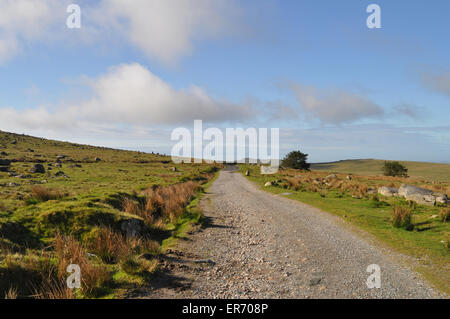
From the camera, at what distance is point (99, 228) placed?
9.05 meters

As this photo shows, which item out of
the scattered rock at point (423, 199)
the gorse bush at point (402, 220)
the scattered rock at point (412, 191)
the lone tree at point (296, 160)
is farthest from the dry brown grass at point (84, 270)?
the lone tree at point (296, 160)

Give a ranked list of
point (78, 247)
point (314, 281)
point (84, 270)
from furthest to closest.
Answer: point (78, 247)
point (314, 281)
point (84, 270)

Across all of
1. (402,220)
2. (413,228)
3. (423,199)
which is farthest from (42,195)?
(423,199)

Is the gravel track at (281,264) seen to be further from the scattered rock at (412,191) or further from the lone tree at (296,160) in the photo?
the lone tree at (296,160)

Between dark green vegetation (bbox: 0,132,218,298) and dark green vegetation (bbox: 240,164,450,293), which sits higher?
dark green vegetation (bbox: 0,132,218,298)

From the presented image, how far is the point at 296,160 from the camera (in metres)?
85.1

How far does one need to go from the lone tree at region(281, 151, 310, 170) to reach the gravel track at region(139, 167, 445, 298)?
7245 cm

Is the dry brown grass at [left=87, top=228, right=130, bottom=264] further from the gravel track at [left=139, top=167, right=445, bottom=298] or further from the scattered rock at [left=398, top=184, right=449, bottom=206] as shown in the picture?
the scattered rock at [left=398, top=184, right=449, bottom=206]

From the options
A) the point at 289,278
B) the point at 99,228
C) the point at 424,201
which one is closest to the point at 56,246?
the point at 99,228

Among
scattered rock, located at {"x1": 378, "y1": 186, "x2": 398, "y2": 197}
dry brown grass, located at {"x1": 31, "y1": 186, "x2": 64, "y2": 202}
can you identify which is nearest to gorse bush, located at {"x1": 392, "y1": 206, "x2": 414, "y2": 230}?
scattered rock, located at {"x1": 378, "y1": 186, "x2": 398, "y2": 197}

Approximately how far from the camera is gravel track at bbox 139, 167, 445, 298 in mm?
6238

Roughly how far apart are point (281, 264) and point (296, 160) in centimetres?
8023

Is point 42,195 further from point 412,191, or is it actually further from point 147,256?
point 412,191

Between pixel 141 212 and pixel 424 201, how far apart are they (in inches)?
785
